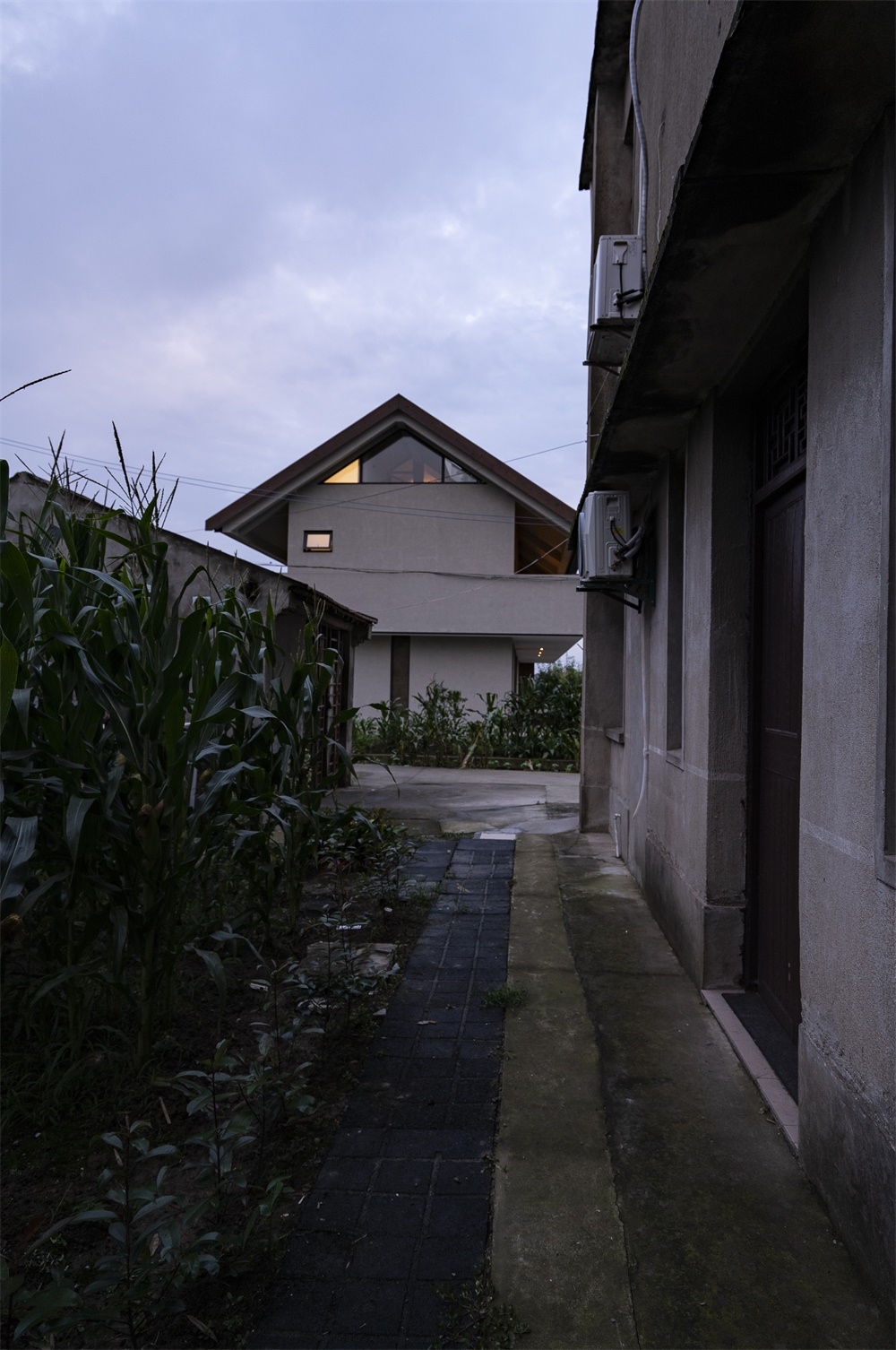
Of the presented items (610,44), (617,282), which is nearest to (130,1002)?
(617,282)

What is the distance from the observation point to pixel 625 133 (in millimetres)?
6730

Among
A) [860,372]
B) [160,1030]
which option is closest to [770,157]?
[860,372]

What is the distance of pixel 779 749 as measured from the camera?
3176 mm

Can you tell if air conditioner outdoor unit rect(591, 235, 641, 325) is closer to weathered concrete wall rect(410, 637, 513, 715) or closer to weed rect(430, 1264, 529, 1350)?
weed rect(430, 1264, 529, 1350)

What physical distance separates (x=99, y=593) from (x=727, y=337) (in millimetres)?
2453

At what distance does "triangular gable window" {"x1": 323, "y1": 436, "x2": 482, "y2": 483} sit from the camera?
17469mm

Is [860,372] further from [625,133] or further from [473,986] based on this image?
[625,133]

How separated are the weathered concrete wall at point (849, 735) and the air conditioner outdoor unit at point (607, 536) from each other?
3.21 metres

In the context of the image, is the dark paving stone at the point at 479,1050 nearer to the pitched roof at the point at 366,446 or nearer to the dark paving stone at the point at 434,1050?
the dark paving stone at the point at 434,1050

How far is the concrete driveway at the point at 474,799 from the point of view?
8.02 m

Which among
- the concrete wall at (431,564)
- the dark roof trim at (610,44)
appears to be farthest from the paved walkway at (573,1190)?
the concrete wall at (431,564)

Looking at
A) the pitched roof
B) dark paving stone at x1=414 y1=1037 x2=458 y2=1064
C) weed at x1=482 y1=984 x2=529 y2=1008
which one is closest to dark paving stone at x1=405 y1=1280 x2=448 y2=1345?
dark paving stone at x1=414 y1=1037 x2=458 y2=1064

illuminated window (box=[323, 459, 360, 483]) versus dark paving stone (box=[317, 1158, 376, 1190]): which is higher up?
illuminated window (box=[323, 459, 360, 483])

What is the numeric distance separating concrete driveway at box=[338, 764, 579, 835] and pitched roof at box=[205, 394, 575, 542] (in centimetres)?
570
